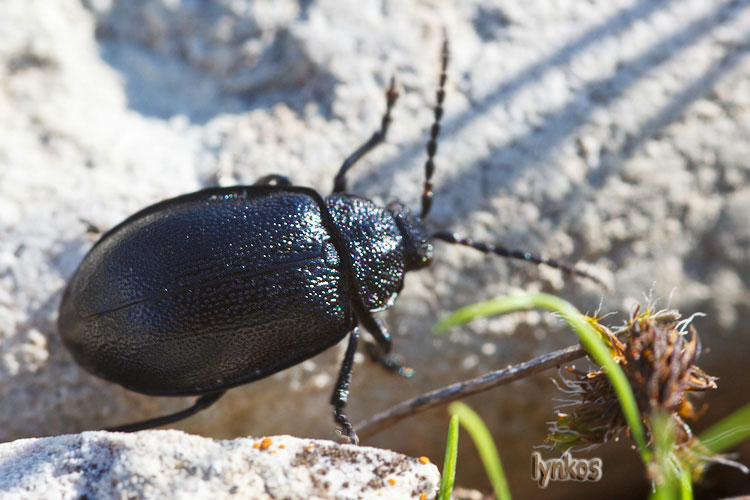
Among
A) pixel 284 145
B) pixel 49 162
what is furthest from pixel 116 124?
pixel 284 145

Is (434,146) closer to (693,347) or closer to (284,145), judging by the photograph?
(284,145)

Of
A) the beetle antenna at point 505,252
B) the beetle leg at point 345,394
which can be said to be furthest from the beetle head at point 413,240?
the beetle leg at point 345,394

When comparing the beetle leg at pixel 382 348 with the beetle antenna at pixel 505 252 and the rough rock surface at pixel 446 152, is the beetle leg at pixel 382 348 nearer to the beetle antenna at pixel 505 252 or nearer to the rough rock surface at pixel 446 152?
the rough rock surface at pixel 446 152

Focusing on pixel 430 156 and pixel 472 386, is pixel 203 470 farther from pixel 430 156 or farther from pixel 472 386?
pixel 430 156

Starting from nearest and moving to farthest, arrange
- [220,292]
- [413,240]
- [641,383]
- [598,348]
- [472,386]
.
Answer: [598,348] < [641,383] < [472,386] < [220,292] < [413,240]

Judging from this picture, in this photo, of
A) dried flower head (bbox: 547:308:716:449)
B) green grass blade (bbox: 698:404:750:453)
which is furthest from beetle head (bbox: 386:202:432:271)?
green grass blade (bbox: 698:404:750:453)

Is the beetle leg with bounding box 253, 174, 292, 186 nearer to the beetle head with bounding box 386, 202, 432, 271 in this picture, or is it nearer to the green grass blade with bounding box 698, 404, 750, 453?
the beetle head with bounding box 386, 202, 432, 271

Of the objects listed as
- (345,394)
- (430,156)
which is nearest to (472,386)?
(345,394)
